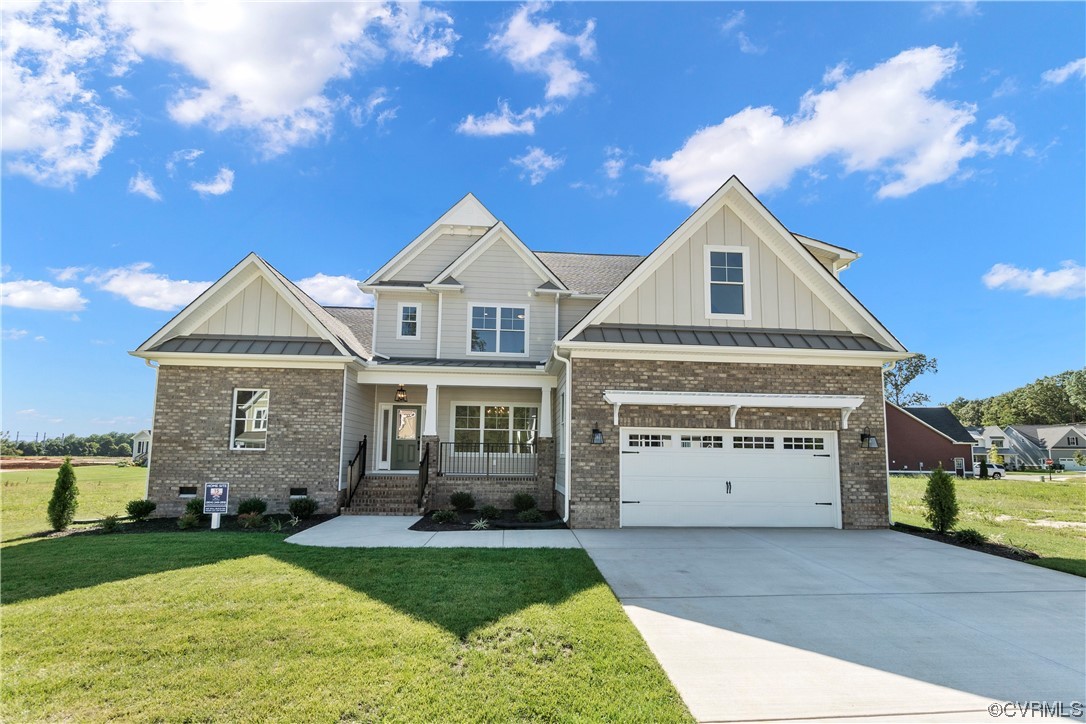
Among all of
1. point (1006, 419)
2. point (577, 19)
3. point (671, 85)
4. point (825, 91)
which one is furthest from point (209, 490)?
point (1006, 419)

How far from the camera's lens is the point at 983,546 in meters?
9.69

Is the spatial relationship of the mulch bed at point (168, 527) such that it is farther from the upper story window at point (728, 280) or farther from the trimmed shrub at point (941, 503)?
the trimmed shrub at point (941, 503)

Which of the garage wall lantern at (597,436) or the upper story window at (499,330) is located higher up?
the upper story window at (499,330)

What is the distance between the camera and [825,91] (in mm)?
11938

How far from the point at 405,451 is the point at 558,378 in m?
5.50

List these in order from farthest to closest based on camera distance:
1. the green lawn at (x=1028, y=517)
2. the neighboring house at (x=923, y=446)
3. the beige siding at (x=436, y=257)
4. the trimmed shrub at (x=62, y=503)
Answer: the neighboring house at (x=923, y=446)
the beige siding at (x=436, y=257)
the trimmed shrub at (x=62, y=503)
the green lawn at (x=1028, y=517)

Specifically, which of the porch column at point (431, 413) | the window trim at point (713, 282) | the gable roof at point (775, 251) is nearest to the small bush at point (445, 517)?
the porch column at point (431, 413)

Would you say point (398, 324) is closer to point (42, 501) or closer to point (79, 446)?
point (42, 501)

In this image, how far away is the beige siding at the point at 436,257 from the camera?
644 inches

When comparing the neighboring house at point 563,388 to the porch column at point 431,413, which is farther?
the porch column at point 431,413

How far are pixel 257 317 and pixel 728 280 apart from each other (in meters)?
11.8

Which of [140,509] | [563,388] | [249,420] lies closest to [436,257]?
[563,388]

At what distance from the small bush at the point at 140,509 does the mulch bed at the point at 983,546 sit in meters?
16.7

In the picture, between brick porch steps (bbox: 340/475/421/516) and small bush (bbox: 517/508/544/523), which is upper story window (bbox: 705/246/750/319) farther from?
brick porch steps (bbox: 340/475/421/516)
